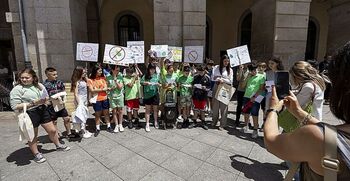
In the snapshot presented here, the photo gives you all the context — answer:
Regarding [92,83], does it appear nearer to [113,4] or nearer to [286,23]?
[286,23]

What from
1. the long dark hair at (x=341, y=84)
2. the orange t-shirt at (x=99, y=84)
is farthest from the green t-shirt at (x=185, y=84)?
the long dark hair at (x=341, y=84)

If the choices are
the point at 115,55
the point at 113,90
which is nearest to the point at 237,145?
the point at 113,90

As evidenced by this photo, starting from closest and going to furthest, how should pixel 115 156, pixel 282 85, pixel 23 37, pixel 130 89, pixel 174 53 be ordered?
pixel 282 85
pixel 115 156
pixel 130 89
pixel 174 53
pixel 23 37

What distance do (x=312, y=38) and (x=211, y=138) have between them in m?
13.0

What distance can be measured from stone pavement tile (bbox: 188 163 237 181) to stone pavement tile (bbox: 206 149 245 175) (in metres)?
0.12

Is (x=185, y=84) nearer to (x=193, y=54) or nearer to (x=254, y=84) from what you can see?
(x=193, y=54)

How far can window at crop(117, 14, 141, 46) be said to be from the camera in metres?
12.8

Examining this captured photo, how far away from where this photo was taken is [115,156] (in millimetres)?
3859

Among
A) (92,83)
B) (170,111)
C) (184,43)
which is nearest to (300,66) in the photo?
(170,111)

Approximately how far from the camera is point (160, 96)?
538 cm

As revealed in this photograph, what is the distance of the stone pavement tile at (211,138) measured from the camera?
14.7ft

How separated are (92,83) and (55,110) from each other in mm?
981

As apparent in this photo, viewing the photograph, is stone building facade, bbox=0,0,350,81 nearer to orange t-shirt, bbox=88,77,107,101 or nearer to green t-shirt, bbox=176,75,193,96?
green t-shirt, bbox=176,75,193,96

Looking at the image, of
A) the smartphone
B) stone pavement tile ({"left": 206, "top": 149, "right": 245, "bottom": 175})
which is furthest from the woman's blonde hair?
stone pavement tile ({"left": 206, "top": 149, "right": 245, "bottom": 175})
